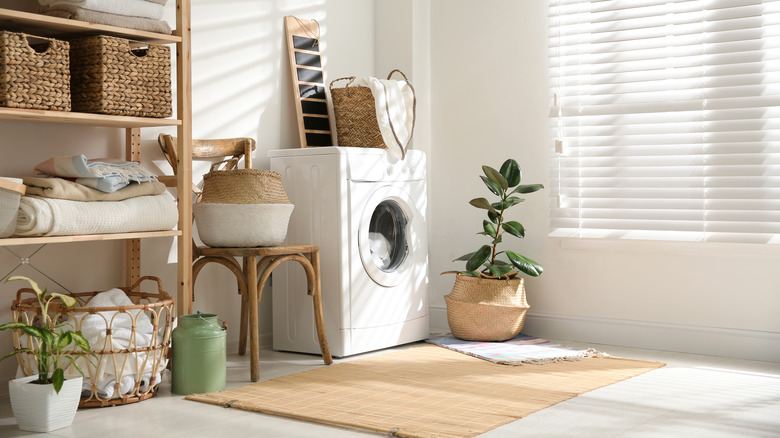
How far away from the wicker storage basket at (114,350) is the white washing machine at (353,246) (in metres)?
0.82

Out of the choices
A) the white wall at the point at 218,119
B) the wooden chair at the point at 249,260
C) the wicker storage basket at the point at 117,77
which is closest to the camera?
the wicker storage basket at the point at 117,77

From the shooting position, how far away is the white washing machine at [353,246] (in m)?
3.37

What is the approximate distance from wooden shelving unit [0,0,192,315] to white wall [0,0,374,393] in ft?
0.21

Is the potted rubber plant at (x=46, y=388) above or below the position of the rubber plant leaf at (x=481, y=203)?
below

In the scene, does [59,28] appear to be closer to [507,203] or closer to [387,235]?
[387,235]

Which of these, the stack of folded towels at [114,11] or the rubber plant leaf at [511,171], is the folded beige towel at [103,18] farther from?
the rubber plant leaf at [511,171]

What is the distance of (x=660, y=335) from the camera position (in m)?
3.63

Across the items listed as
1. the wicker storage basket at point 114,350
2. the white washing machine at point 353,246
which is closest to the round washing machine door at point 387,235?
the white washing machine at point 353,246

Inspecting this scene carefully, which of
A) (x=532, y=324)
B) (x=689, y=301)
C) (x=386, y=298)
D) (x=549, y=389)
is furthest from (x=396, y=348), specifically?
(x=689, y=301)

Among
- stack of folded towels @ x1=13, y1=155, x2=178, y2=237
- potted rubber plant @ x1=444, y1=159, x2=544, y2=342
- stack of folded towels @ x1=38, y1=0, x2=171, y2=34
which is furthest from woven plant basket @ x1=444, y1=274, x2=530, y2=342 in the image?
stack of folded towels @ x1=38, y1=0, x2=171, y2=34

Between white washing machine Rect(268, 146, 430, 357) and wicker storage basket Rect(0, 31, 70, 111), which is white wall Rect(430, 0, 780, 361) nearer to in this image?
white washing machine Rect(268, 146, 430, 357)

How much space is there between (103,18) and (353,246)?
1282 mm

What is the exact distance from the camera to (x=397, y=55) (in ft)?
14.0

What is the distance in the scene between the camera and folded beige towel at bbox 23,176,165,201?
2.52 metres
